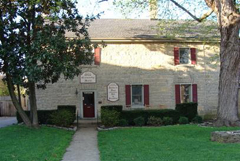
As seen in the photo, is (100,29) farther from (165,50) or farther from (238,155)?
(238,155)

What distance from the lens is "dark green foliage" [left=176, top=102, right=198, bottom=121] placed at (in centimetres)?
1792

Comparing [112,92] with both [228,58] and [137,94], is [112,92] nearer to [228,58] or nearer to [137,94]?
[137,94]

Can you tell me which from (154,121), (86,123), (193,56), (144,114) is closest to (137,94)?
(144,114)

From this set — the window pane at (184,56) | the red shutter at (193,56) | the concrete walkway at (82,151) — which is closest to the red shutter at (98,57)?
the window pane at (184,56)

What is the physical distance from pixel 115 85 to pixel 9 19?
853 centimetres

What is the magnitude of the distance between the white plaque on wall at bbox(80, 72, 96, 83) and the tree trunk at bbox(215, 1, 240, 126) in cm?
822

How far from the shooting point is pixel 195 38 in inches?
787

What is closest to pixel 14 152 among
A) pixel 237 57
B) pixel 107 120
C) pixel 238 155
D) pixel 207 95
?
pixel 238 155

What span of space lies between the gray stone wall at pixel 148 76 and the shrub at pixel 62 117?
3086 mm

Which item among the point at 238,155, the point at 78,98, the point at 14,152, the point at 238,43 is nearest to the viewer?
the point at 238,155

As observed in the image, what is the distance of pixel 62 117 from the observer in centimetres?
1611

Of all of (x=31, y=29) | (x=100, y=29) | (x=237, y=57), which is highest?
(x=100, y=29)

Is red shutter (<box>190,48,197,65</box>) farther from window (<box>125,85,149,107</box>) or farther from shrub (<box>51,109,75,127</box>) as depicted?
shrub (<box>51,109,75,127</box>)

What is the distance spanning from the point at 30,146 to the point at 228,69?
9759 millimetres
